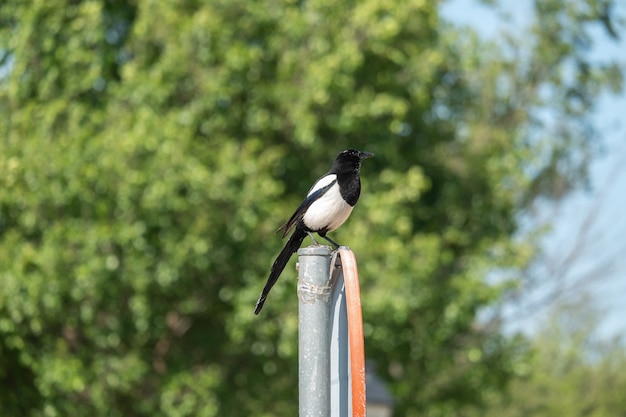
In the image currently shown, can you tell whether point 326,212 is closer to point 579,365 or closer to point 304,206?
point 304,206

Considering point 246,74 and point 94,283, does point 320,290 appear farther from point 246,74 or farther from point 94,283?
point 246,74

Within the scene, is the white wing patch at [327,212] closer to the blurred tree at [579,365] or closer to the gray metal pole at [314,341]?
the gray metal pole at [314,341]

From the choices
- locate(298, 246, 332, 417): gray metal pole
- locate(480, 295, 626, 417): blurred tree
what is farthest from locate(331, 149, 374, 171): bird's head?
locate(480, 295, 626, 417): blurred tree

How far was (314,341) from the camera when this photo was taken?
358cm

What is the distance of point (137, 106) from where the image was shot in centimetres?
1686

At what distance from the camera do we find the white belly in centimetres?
553

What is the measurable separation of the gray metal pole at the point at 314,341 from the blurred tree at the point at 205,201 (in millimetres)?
9505

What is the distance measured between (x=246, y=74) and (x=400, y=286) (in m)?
3.59

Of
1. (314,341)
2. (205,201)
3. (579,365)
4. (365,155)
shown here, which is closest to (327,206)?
(365,155)

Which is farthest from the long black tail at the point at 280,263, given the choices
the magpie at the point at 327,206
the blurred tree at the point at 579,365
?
the blurred tree at the point at 579,365

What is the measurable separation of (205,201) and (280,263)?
37.0 ft

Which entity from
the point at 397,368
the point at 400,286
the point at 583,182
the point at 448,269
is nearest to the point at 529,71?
the point at 583,182

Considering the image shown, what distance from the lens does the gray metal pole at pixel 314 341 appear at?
11.6ft

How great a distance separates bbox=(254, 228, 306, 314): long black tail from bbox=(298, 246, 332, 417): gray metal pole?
42 cm
